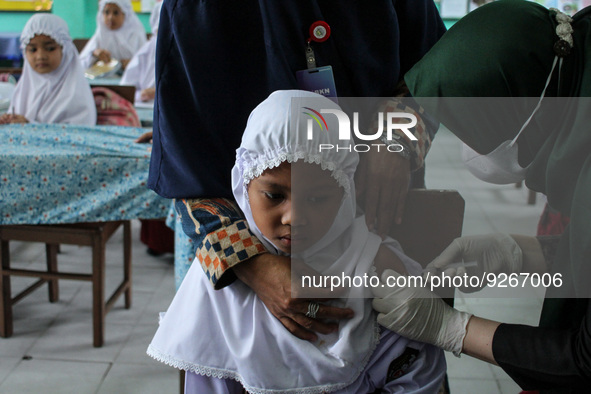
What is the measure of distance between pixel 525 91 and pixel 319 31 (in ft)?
1.37

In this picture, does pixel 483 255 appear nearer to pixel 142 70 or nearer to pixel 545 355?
pixel 545 355

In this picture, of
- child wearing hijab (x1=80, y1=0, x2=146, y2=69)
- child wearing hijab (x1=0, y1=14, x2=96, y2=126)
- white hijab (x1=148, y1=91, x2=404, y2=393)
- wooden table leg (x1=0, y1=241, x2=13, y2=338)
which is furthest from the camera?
child wearing hijab (x1=80, y1=0, x2=146, y2=69)

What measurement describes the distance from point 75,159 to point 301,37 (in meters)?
1.57

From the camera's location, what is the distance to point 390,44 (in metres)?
1.16

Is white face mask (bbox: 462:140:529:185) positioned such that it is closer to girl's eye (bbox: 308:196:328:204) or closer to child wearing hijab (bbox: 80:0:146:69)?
girl's eye (bbox: 308:196:328:204)

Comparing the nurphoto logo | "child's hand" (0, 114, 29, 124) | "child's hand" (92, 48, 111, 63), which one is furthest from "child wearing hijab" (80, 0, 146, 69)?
the nurphoto logo

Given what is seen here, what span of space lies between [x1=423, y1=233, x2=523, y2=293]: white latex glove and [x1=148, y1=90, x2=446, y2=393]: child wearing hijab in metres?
0.12

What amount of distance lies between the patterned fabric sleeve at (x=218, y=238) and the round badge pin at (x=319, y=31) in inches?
15.5

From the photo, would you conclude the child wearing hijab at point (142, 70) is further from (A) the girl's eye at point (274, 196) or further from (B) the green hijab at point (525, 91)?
(B) the green hijab at point (525, 91)

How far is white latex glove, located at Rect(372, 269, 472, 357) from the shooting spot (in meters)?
1.02

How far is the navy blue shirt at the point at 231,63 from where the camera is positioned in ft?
3.59

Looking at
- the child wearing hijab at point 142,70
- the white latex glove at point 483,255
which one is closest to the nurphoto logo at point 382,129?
the white latex glove at point 483,255

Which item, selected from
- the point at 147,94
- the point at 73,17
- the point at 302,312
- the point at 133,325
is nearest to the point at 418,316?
the point at 302,312

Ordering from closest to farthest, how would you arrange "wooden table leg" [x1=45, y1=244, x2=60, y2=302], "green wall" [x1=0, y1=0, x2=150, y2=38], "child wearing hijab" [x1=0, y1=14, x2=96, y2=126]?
"wooden table leg" [x1=45, y1=244, x2=60, y2=302] < "child wearing hijab" [x1=0, y1=14, x2=96, y2=126] < "green wall" [x1=0, y1=0, x2=150, y2=38]
